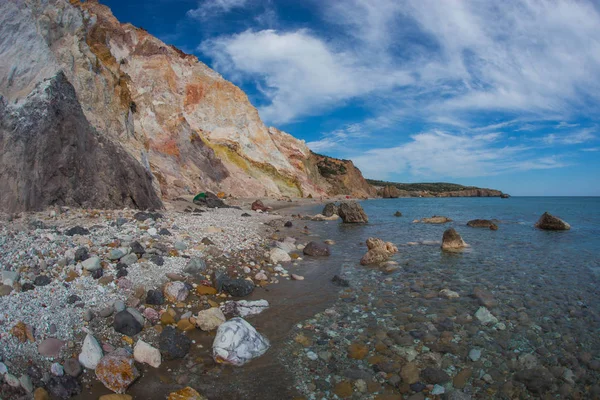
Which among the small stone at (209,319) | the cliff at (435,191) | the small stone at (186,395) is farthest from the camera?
the cliff at (435,191)

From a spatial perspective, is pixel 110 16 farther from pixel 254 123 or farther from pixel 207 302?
pixel 207 302

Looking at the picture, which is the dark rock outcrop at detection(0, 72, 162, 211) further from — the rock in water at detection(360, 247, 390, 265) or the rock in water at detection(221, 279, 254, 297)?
the rock in water at detection(360, 247, 390, 265)

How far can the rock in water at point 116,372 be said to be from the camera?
12.9ft

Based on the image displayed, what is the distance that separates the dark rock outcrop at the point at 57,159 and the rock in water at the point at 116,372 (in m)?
8.52

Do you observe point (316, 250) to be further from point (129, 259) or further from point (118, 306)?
point (118, 306)

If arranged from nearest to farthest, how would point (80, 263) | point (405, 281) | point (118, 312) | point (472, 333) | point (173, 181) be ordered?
point (118, 312)
point (472, 333)
point (80, 263)
point (405, 281)
point (173, 181)

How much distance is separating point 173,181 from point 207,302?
28.7m

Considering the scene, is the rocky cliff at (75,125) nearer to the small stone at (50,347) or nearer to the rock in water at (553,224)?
the small stone at (50,347)

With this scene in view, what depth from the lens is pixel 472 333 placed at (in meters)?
5.76

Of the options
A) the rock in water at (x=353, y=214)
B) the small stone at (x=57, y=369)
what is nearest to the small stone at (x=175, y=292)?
the small stone at (x=57, y=369)

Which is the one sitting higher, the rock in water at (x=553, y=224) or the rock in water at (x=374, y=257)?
the rock in water at (x=553, y=224)

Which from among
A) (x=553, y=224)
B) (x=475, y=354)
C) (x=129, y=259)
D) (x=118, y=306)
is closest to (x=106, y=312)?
(x=118, y=306)

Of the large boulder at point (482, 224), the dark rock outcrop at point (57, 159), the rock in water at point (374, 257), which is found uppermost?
the dark rock outcrop at point (57, 159)

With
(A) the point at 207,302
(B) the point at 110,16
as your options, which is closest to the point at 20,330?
(A) the point at 207,302
